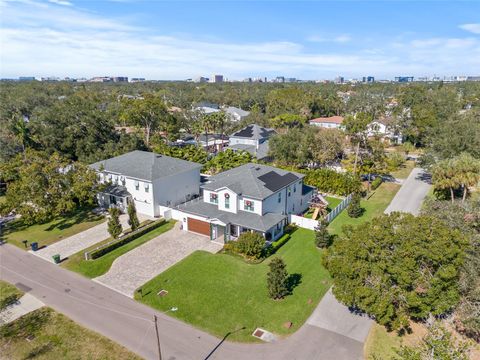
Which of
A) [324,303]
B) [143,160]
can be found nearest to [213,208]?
[143,160]

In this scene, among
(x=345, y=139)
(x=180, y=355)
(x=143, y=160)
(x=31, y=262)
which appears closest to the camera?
(x=180, y=355)

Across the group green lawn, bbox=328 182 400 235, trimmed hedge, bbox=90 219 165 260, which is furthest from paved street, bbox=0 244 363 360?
green lawn, bbox=328 182 400 235

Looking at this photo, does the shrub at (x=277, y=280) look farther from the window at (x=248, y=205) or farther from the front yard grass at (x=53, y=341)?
the front yard grass at (x=53, y=341)

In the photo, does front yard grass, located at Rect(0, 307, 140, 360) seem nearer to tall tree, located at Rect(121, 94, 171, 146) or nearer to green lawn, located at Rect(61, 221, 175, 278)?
green lawn, located at Rect(61, 221, 175, 278)

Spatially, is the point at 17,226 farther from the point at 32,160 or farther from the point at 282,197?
the point at 282,197

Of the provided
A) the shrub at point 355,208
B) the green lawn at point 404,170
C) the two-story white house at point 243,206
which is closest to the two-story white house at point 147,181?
the two-story white house at point 243,206

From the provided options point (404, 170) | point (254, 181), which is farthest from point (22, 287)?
point (404, 170)

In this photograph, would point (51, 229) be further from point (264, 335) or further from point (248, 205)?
point (264, 335)
